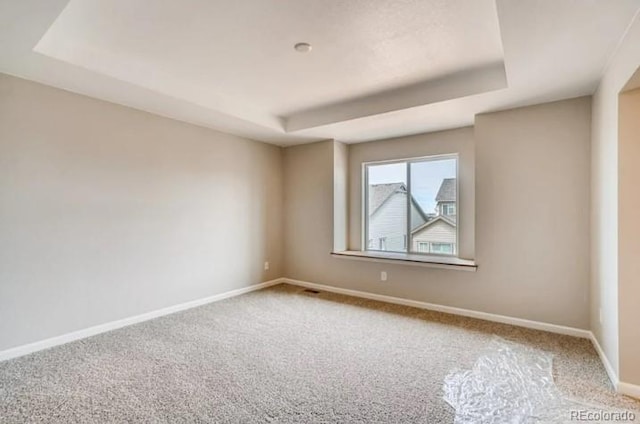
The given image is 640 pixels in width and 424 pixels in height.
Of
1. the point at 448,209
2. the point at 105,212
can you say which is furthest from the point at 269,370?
the point at 448,209

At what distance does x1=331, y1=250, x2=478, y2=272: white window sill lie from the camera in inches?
146

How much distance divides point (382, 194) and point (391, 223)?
47 cm

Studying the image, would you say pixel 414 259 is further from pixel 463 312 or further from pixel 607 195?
pixel 607 195

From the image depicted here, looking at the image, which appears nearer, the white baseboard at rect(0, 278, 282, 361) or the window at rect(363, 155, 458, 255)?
the white baseboard at rect(0, 278, 282, 361)

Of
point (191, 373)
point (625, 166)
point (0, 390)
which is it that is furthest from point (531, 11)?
point (0, 390)

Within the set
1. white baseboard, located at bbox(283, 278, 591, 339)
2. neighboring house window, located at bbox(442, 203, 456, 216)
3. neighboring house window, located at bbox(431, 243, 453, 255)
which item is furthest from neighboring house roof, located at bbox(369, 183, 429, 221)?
white baseboard, located at bbox(283, 278, 591, 339)

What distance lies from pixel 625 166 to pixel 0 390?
445cm

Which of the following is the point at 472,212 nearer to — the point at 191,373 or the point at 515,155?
the point at 515,155

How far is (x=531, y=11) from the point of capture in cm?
175

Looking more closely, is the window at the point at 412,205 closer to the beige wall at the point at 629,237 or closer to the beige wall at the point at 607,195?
the beige wall at the point at 607,195

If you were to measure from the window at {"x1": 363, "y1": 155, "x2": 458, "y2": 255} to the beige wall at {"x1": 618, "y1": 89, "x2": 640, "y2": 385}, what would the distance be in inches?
80.5

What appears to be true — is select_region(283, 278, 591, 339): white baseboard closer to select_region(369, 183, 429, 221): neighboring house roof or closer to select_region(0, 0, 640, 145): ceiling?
select_region(369, 183, 429, 221): neighboring house roof

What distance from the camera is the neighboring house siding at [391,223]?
4684 millimetres

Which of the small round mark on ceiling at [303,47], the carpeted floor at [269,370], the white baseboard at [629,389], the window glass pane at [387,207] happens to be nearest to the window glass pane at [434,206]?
the window glass pane at [387,207]
